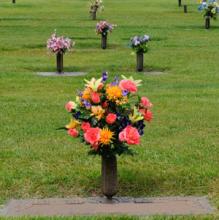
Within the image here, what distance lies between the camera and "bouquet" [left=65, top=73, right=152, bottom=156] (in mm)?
7117

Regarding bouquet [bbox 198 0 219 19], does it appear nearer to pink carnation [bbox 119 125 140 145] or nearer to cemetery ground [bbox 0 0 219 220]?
cemetery ground [bbox 0 0 219 220]

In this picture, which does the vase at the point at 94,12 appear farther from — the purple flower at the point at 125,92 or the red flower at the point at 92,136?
the red flower at the point at 92,136

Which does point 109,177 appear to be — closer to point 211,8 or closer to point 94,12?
point 211,8

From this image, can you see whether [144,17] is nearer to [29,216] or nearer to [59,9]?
[59,9]

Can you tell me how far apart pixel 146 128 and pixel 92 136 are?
13.8 feet

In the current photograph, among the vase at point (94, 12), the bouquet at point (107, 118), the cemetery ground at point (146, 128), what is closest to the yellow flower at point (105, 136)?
the bouquet at point (107, 118)

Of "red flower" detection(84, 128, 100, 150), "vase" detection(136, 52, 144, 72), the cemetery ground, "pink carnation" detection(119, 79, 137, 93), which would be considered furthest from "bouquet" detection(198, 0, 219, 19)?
"red flower" detection(84, 128, 100, 150)


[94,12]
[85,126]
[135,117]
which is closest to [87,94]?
[85,126]

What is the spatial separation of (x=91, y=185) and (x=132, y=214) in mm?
1147

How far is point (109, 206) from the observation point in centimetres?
723

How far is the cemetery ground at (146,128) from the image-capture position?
8017 mm

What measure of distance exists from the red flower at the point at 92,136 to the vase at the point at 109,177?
0.33m

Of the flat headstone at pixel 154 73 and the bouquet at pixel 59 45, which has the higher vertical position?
the bouquet at pixel 59 45

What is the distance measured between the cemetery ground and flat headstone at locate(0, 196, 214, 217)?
7.8 inches
